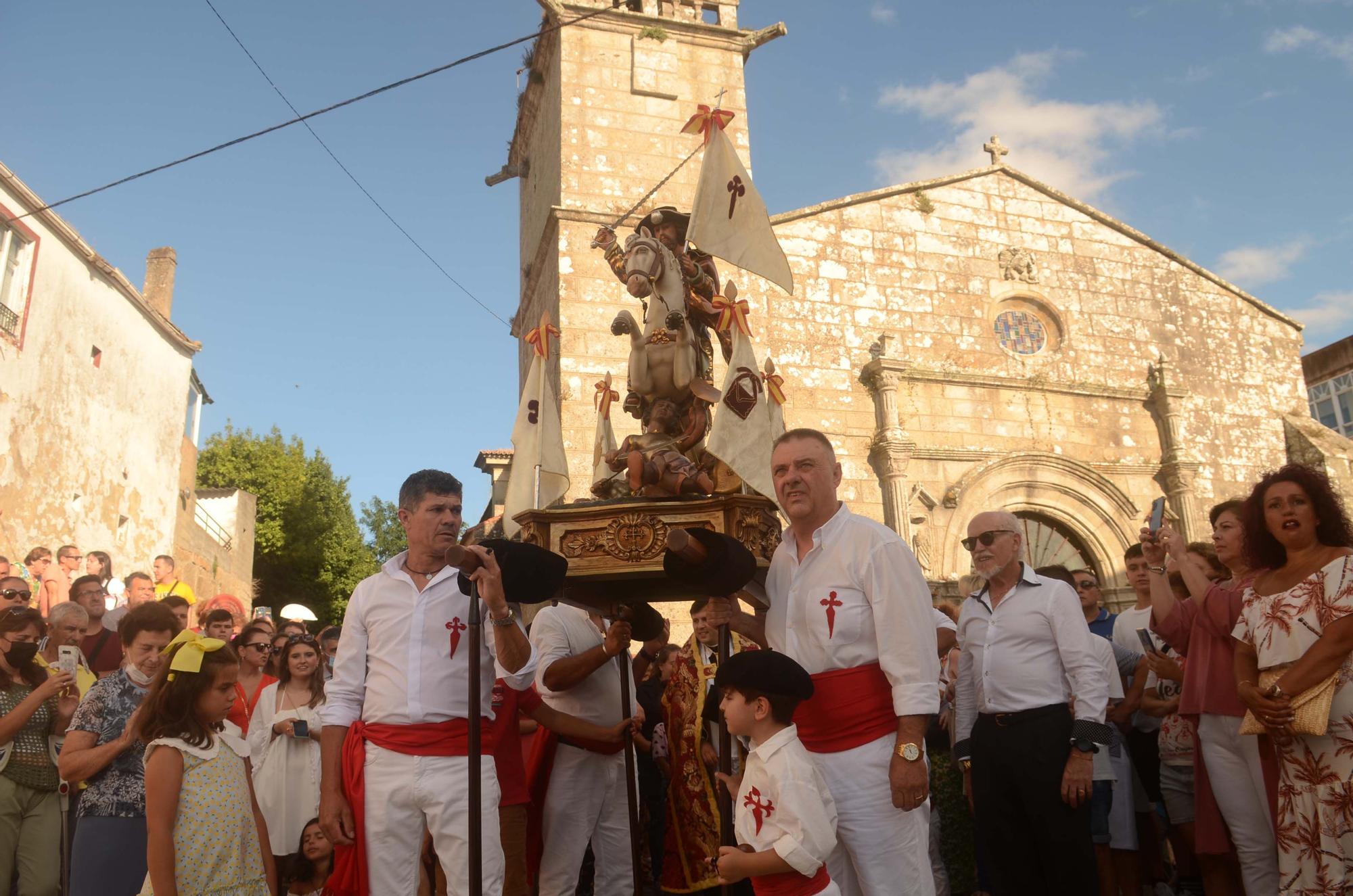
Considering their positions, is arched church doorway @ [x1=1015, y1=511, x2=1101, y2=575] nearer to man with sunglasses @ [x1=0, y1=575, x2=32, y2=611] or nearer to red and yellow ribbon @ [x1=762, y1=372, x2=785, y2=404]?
red and yellow ribbon @ [x1=762, y1=372, x2=785, y2=404]

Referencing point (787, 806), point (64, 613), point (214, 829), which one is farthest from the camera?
point (64, 613)

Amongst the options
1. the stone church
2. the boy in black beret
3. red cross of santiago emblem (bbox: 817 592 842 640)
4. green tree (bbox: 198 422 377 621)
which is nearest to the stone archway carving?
the stone church

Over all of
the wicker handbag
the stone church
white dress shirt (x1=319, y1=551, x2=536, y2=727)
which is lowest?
the wicker handbag

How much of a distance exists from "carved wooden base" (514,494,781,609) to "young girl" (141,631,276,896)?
1476 mm

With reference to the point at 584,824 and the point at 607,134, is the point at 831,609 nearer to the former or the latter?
the point at 584,824

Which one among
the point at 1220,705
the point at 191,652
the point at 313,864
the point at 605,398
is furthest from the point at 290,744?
the point at 1220,705

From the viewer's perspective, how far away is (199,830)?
3.61 m

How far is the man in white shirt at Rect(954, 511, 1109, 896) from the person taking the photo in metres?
4.28

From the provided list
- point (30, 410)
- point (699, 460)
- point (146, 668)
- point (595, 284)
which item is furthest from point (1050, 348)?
point (30, 410)

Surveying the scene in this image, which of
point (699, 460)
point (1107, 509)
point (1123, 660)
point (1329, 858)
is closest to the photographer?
point (1329, 858)

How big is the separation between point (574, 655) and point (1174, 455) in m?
11.7

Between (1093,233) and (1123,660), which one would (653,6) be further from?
(1123,660)

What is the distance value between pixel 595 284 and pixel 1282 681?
9.27m

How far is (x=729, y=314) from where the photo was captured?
544 cm
